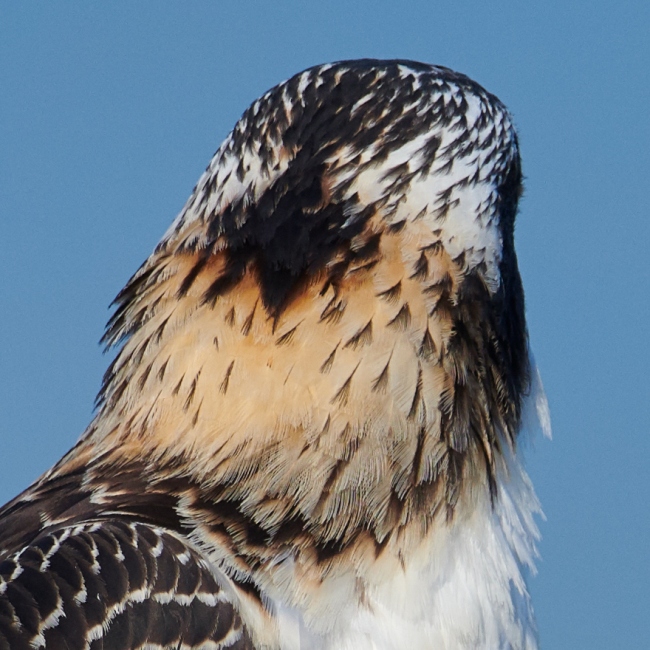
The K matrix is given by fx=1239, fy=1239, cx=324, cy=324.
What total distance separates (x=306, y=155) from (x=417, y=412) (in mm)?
990

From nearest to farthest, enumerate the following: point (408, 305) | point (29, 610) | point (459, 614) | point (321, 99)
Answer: point (29, 610), point (459, 614), point (408, 305), point (321, 99)

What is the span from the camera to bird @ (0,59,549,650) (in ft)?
11.5

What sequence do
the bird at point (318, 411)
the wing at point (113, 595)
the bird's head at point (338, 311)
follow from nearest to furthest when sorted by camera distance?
1. the wing at point (113, 595)
2. the bird at point (318, 411)
3. the bird's head at point (338, 311)

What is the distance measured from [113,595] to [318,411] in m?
0.93

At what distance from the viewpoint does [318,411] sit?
3.88 m

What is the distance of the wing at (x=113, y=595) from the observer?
10.4 feet

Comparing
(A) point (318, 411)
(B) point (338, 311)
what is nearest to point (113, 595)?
(A) point (318, 411)

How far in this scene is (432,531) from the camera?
12.6 feet

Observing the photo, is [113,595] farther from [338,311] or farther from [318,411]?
[338,311]

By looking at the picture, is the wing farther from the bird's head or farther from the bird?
the bird's head

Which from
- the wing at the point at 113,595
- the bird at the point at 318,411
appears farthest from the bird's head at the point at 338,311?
the wing at the point at 113,595

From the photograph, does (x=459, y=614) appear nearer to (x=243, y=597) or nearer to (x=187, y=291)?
(x=243, y=597)

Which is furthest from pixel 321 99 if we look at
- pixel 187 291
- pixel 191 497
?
pixel 191 497

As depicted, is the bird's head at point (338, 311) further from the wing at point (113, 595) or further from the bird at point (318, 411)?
the wing at point (113, 595)
